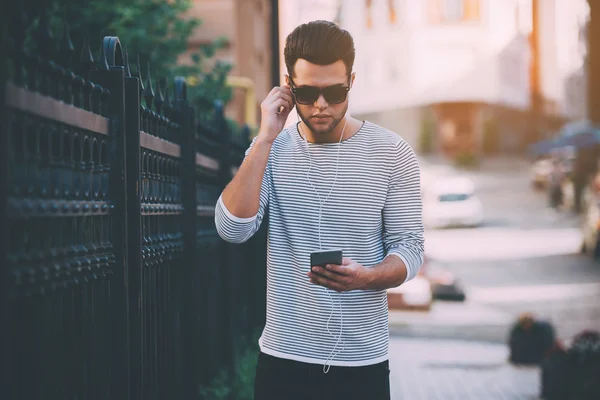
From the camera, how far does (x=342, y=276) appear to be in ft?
9.25

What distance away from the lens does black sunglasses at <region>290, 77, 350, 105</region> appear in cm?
303

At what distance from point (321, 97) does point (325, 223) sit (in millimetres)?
416

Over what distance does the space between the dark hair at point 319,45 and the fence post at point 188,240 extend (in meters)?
1.72

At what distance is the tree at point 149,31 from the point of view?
8.35 metres
